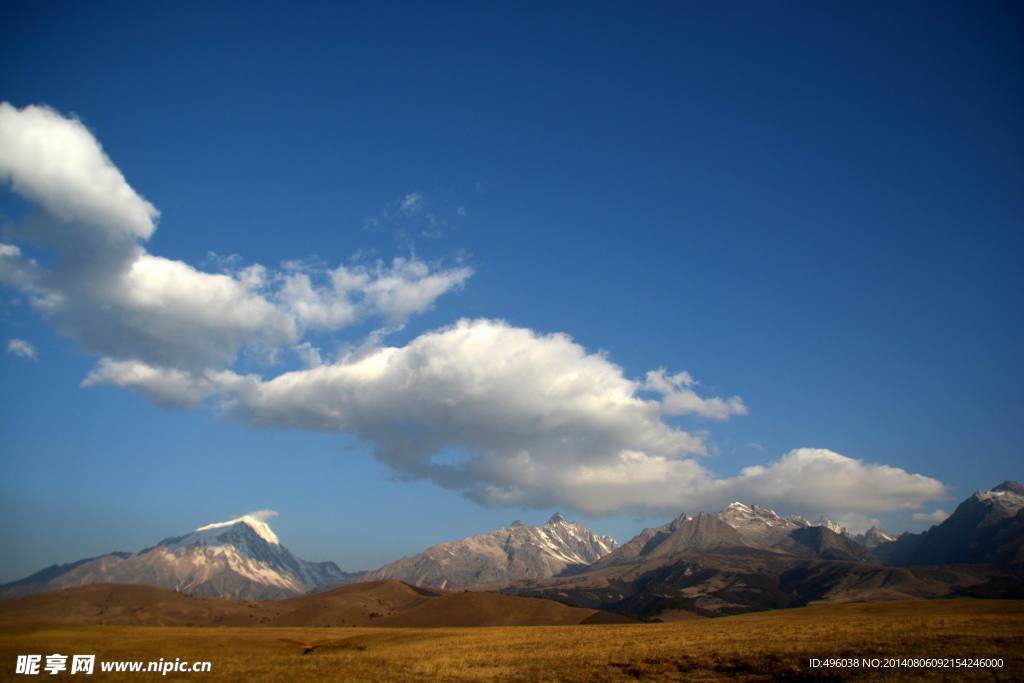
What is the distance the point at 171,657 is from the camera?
6122 centimetres

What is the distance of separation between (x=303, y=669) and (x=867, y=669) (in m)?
45.4

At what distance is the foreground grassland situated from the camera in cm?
4447

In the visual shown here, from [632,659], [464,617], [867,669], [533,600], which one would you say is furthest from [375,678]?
[533,600]

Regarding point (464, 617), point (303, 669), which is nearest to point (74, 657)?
point (303, 669)

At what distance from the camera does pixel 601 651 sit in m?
60.1

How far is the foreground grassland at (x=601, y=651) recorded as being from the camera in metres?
44.5

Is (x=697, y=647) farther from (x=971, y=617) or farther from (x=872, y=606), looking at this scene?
(x=872, y=606)

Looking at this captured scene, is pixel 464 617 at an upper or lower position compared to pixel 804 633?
lower

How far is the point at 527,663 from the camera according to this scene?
55.2 m

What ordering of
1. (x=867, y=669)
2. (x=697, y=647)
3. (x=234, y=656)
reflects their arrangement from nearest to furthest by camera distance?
(x=867, y=669), (x=697, y=647), (x=234, y=656)

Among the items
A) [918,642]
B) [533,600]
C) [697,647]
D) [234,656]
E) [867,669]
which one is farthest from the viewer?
[533,600]

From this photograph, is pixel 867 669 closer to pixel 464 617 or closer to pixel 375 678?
pixel 375 678

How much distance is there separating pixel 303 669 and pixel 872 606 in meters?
83.8

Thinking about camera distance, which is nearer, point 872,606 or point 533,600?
point 872,606
